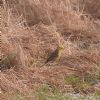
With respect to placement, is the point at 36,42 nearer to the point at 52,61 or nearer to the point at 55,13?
the point at 52,61

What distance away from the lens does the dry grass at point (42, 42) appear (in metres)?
4.65

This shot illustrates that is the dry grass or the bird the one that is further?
the bird

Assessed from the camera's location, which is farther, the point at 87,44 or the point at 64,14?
the point at 64,14

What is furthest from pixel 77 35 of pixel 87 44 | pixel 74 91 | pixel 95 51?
pixel 74 91

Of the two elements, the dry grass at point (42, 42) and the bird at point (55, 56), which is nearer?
the dry grass at point (42, 42)

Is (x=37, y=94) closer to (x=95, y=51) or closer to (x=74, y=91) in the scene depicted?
(x=74, y=91)

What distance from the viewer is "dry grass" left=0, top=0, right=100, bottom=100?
183 inches

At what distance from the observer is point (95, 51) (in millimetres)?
5523

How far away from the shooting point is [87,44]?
19.8 ft

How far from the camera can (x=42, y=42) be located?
18.9 ft

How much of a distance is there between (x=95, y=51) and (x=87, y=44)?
20.8 inches

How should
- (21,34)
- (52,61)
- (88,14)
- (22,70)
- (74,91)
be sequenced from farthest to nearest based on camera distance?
1. (88,14)
2. (21,34)
3. (52,61)
4. (22,70)
5. (74,91)

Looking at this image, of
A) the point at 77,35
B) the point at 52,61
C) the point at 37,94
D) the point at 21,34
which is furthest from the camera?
the point at 77,35

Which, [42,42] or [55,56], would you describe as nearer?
[55,56]
